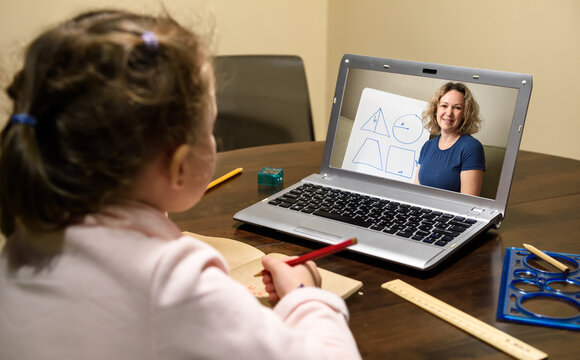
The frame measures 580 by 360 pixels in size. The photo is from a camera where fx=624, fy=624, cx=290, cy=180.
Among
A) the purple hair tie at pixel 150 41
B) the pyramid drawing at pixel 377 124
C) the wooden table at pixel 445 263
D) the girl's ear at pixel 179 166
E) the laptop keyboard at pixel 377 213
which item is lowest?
→ the wooden table at pixel 445 263

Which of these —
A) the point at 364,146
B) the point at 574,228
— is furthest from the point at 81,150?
the point at 574,228

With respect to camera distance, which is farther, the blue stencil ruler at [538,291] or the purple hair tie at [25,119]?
the blue stencil ruler at [538,291]

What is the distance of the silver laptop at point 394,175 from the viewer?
101 cm

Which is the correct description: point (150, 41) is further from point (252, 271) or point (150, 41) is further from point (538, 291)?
point (538, 291)

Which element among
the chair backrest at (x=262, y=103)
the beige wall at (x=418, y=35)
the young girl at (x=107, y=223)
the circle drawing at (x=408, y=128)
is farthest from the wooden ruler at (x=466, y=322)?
the chair backrest at (x=262, y=103)

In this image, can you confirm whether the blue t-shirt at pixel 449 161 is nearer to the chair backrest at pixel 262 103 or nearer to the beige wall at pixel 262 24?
the chair backrest at pixel 262 103

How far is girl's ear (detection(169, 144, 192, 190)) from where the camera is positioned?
0.62m

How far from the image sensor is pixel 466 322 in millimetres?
787

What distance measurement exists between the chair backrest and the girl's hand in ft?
3.55

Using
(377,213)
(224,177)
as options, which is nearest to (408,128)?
(377,213)

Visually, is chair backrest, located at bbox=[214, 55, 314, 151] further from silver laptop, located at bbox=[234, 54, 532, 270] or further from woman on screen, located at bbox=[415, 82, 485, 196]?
woman on screen, located at bbox=[415, 82, 485, 196]

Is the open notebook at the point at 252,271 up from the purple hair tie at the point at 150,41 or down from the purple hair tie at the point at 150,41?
down

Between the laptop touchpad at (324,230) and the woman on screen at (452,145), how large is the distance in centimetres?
21

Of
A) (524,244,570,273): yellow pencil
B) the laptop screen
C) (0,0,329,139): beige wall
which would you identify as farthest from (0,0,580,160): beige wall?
(524,244,570,273): yellow pencil
